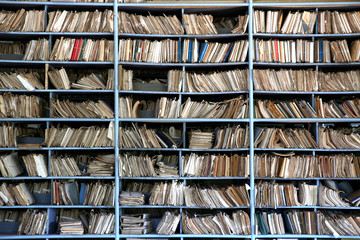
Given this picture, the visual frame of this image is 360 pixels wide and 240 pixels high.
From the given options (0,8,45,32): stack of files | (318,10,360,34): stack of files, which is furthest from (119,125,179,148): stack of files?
(318,10,360,34): stack of files

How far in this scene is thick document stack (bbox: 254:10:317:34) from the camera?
11.7ft

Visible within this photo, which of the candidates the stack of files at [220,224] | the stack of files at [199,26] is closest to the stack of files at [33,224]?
the stack of files at [220,224]

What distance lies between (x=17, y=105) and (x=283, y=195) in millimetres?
2986

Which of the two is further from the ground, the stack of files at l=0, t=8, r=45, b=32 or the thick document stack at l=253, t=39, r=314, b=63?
the stack of files at l=0, t=8, r=45, b=32

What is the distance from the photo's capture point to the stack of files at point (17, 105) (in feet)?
11.5

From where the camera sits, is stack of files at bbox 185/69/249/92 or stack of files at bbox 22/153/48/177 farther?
stack of files at bbox 185/69/249/92

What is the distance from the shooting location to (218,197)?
3.55 m

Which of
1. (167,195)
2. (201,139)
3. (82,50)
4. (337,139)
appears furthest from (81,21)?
(337,139)

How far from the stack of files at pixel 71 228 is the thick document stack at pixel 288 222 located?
6.11ft

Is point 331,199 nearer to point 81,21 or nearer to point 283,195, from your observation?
point 283,195

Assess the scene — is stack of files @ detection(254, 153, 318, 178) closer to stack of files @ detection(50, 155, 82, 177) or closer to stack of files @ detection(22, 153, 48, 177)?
stack of files @ detection(50, 155, 82, 177)

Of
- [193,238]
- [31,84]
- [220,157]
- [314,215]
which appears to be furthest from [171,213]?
[31,84]

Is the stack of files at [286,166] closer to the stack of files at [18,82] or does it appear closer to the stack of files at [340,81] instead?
the stack of files at [340,81]

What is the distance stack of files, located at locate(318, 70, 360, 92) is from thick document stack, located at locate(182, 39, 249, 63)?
893 millimetres
